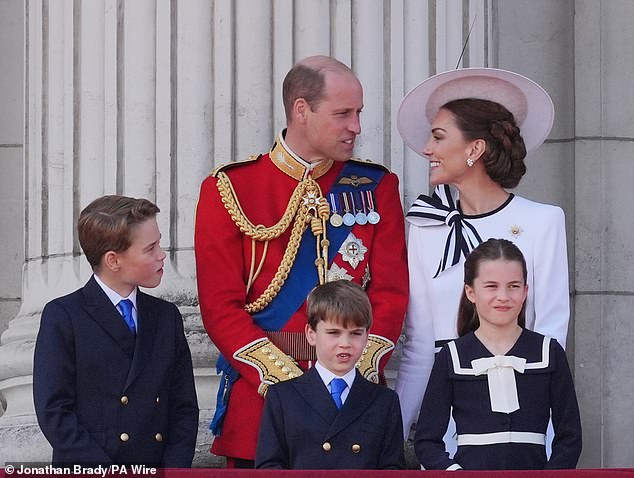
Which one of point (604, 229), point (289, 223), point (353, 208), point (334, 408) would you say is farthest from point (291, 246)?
A: point (604, 229)

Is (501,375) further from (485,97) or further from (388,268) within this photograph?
(485,97)

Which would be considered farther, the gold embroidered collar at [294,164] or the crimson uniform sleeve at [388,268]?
the gold embroidered collar at [294,164]

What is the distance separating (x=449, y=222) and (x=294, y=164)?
1.74 feet

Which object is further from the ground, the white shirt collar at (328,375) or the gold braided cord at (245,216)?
the gold braided cord at (245,216)

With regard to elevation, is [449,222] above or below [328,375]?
above

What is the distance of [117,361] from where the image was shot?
4.96 metres

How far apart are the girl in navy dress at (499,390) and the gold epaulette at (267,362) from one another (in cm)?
44

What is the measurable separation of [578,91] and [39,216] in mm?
2436

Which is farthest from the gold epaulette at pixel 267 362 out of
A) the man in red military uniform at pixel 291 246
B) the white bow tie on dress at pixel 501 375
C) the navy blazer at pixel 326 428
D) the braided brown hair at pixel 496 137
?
the braided brown hair at pixel 496 137

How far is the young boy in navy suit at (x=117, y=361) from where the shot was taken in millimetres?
4859

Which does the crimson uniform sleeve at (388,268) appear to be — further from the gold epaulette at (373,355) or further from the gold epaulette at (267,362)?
the gold epaulette at (267,362)

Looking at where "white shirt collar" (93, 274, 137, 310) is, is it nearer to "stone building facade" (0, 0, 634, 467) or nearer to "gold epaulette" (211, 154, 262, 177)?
"gold epaulette" (211, 154, 262, 177)

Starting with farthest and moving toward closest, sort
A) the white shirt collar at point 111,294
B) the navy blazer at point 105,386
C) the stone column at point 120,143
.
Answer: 1. the stone column at point 120,143
2. the white shirt collar at point 111,294
3. the navy blazer at point 105,386

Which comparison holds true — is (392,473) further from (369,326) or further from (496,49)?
(496,49)
